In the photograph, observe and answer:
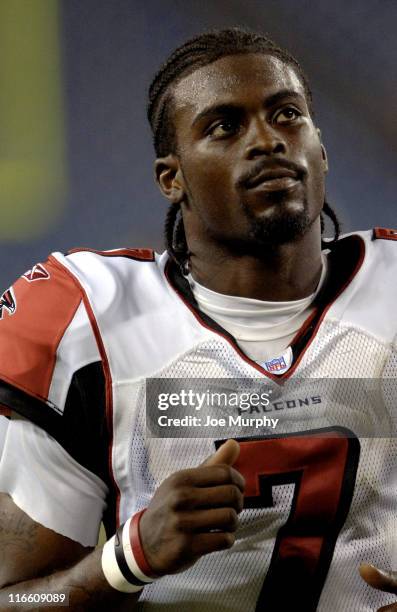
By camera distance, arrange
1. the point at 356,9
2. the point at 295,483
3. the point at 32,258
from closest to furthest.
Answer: the point at 295,483 → the point at 32,258 → the point at 356,9

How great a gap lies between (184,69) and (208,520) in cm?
66

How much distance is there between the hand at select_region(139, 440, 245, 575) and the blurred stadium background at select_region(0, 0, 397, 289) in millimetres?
1305

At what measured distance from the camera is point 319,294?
136cm

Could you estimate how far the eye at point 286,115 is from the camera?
51.3 inches

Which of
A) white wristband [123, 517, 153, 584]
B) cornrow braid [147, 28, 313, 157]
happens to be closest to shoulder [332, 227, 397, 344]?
cornrow braid [147, 28, 313, 157]

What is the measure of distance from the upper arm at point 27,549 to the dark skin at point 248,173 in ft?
1.31

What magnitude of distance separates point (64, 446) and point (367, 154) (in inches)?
57.9

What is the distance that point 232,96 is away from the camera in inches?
51.0

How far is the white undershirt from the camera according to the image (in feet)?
4.29

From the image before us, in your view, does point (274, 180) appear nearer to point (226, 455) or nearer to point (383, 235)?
point (383, 235)

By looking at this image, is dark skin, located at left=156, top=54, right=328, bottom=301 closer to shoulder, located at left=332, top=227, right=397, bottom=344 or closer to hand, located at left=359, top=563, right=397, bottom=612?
shoulder, located at left=332, top=227, right=397, bottom=344

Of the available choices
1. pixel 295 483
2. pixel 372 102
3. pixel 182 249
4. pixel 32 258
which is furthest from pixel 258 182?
pixel 372 102

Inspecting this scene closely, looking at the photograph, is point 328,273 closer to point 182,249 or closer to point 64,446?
point 182,249

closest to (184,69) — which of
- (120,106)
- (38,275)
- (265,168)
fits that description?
(265,168)
